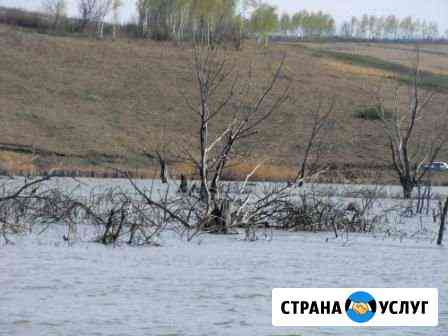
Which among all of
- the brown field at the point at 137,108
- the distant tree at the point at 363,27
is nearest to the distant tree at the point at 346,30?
the distant tree at the point at 363,27

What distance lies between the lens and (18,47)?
214 ft

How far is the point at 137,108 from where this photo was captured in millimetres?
56250

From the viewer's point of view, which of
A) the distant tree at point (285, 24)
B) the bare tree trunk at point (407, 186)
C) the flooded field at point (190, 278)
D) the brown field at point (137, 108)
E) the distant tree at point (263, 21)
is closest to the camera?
the flooded field at point (190, 278)

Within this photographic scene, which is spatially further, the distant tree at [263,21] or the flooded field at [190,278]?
the distant tree at [263,21]

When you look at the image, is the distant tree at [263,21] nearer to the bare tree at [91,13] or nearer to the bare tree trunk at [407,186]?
the bare tree at [91,13]

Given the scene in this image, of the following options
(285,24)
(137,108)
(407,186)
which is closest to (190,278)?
(407,186)

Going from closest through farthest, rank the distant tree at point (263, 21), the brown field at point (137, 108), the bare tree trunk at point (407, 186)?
the bare tree trunk at point (407, 186)
the brown field at point (137, 108)
the distant tree at point (263, 21)

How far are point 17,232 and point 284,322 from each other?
6.73 meters

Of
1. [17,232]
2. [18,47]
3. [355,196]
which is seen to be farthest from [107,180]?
[18,47]

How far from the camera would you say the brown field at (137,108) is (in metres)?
43.0

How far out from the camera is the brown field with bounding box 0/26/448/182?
43.0 m

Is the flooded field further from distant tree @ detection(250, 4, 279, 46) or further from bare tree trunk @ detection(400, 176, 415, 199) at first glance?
distant tree @ detection(250, 4, 279, 46)

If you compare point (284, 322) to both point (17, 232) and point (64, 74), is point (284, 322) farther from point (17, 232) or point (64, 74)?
point (64, 74)

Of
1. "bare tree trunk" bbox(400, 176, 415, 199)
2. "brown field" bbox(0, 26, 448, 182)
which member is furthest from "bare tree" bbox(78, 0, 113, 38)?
"bare tree trunk" bbox(400, 176, 415, 199)
